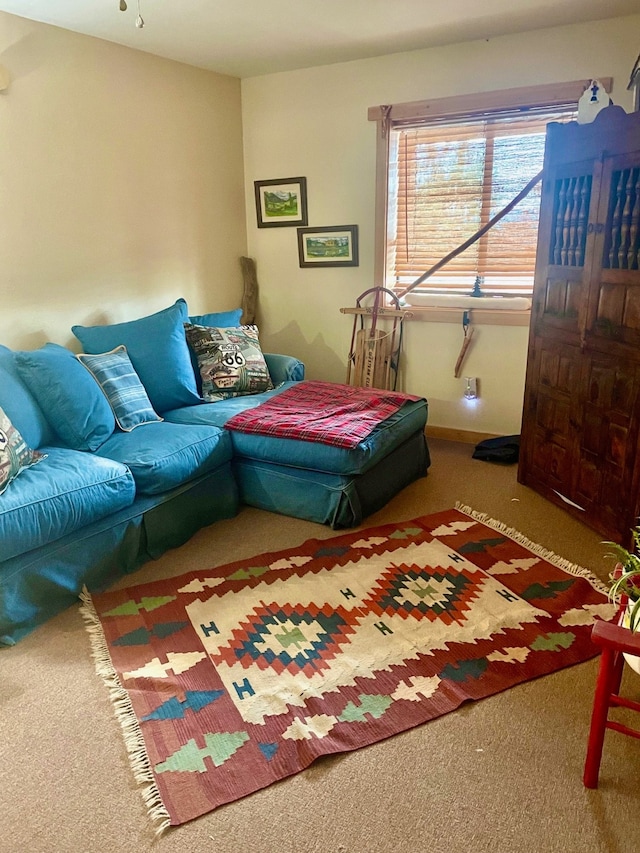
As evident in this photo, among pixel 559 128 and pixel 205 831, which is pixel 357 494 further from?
pixel 559 128

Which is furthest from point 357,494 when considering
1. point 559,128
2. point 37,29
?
point 37,29

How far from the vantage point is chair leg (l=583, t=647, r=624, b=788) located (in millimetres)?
1431

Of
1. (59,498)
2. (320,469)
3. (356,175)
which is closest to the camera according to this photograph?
(59,498)

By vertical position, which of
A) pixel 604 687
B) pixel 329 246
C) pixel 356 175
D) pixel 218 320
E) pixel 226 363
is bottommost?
pixel 604 687

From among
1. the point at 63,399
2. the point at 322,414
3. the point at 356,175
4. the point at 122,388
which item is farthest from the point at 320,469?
the point at 356,175

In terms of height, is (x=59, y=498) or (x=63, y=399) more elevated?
(x=63, y=399)

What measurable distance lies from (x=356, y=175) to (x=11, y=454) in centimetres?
275

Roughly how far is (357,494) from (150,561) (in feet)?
3.13

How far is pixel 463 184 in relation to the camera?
369 cm

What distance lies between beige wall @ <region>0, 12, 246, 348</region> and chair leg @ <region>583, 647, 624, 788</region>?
9.46ft

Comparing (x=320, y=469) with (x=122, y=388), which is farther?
(x=122, y=388)

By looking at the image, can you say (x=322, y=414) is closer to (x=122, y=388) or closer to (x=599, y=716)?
(x=122, y=388)

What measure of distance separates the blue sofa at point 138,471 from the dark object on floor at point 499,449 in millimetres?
472

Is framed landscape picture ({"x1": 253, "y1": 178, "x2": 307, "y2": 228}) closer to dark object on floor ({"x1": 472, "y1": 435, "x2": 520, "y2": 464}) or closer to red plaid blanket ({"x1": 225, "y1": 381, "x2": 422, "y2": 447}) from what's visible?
red plaid blanket ({"x1": 225, "y1": 381, "x2": 422, "y2": 447})
